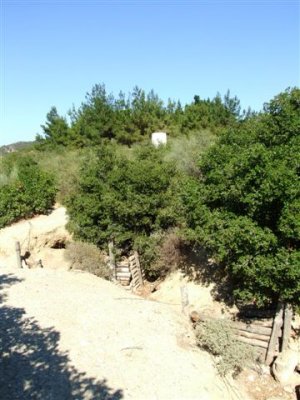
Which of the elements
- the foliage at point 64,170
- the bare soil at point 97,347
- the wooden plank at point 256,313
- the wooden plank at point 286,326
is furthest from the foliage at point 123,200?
the wooden plank at point 286,326

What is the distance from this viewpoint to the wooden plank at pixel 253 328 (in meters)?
9.09

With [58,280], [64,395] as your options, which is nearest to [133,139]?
[58,280]

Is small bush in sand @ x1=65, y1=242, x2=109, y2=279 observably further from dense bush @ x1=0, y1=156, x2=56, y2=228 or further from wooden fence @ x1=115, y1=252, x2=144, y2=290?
dense bush @ x1=0, y1=156, x2=56, y2=228

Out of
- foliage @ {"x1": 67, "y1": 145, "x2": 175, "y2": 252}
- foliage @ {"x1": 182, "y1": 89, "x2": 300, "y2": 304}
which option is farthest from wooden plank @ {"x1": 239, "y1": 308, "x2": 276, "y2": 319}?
foliage @ {"x1": 67, "y1": 145, "x2": 175, "y2": 252}

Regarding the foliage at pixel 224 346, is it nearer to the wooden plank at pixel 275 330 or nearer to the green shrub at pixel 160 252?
the wooden plank at pixel 275 330

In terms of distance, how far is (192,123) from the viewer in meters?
27.2

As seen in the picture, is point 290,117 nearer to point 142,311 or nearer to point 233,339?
point 233,339

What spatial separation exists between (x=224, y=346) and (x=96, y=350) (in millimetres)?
2925

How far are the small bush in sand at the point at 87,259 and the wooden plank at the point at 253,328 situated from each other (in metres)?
6.13

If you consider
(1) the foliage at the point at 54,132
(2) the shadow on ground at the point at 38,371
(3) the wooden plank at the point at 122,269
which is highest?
(1) the foliage at the point at 54,132

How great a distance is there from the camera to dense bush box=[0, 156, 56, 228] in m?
17.0

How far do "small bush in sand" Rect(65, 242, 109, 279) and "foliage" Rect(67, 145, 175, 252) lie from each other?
61cm

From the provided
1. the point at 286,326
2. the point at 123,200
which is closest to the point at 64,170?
the point at 123,200

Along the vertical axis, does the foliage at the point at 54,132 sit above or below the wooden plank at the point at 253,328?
above
